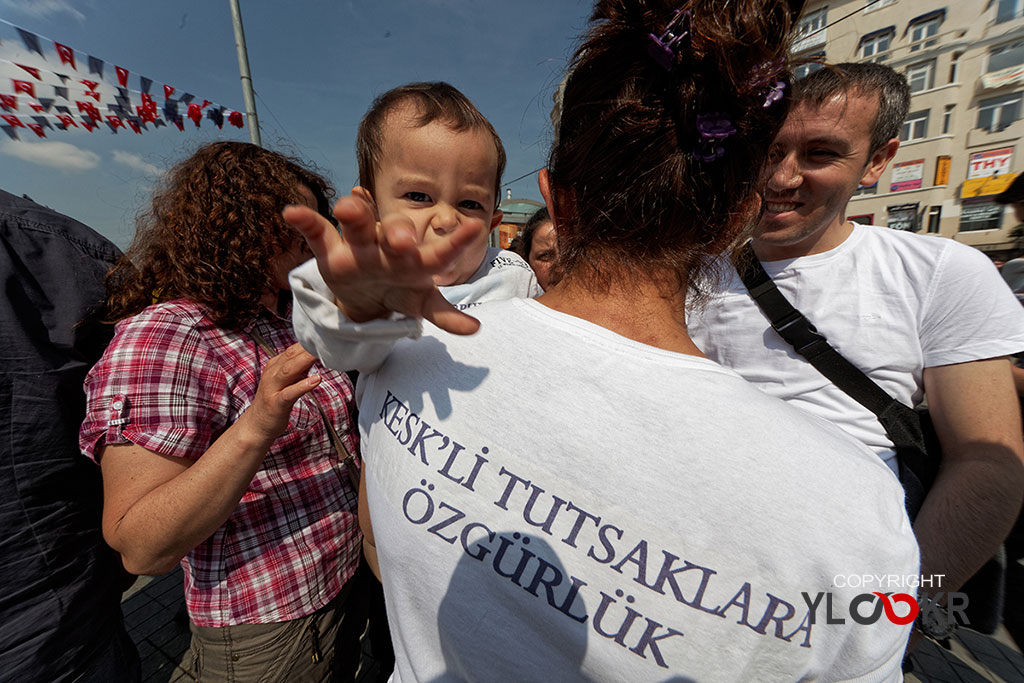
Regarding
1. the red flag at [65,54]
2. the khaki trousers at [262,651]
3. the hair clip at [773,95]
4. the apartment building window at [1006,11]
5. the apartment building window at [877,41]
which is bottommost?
the khaki trousers at [262,651]

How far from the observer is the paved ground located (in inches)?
103

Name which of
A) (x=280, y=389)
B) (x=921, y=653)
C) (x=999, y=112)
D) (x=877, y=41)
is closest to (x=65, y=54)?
(x=280, y=389)

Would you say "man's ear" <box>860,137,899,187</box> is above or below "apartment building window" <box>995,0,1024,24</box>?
below

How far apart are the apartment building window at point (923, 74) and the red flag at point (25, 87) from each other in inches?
1069

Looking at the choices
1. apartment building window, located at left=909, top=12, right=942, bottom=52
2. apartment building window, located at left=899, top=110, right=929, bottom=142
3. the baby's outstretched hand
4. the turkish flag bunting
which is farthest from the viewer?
apartment building window, located at left=899, top=110, right=929, bottom=142

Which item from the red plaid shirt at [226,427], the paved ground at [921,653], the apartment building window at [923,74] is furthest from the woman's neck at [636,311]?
the apartment building window at [923,74]

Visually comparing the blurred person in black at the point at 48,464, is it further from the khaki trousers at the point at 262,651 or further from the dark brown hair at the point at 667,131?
the dark brown hair at the point at 667,131

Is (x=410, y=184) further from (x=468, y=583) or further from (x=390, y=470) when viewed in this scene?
(x=468, y=583)

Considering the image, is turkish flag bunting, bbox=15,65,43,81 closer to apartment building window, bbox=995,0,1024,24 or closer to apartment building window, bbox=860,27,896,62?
apartment building window, bbox=995,0,1024,24

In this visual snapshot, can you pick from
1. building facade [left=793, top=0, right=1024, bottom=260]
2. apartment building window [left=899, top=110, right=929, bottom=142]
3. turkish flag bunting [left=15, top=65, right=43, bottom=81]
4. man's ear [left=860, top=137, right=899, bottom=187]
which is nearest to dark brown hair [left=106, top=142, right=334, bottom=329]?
man's ear [left=860, top=137, right=899, bottom=187]

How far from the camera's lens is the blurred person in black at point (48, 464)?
1.16 meters

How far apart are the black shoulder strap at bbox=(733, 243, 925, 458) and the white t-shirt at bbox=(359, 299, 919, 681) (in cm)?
95

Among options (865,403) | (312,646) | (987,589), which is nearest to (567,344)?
(865,403)

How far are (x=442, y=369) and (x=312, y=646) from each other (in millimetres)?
1407
